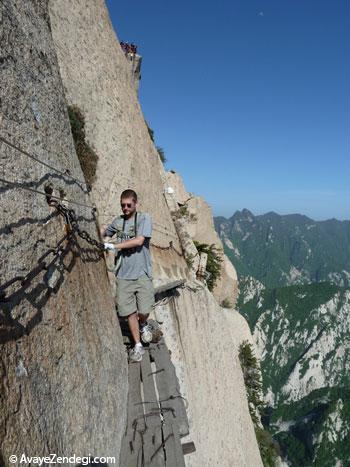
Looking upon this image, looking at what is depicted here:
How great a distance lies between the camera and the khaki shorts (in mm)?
9016

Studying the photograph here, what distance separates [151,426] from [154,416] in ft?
0.85

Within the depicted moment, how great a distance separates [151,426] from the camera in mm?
7434

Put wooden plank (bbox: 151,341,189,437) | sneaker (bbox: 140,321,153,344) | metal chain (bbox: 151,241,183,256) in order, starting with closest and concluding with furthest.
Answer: wooden plank (bbox: 151,341,189,437) < sneaker (bbox: 140,321,153,344) < metal chain (bbox: 151,241,183,256)

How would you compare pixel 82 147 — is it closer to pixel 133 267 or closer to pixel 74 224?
pixel 133 267

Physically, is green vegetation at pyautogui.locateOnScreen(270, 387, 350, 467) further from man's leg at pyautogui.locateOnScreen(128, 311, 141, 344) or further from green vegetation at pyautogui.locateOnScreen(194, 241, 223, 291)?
man's leg at pyautogui.locateOnScreen(128, 311, 141, 344)

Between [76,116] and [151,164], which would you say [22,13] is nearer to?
[76,116]

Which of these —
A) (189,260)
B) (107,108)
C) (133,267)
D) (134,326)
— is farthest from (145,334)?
(189,260)

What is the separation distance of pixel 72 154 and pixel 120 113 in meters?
9.31

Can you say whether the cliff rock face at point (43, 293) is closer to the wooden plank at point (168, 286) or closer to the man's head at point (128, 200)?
the man's head at point (128, 200)

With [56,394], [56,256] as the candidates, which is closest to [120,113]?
[56,256]

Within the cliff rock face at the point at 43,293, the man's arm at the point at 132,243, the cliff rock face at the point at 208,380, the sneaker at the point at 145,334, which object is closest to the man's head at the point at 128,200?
the man's arm at the point at 132,243

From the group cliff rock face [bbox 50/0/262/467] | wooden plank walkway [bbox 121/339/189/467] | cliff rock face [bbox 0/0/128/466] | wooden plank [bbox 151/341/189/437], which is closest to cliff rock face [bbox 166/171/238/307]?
cliff rock face [bbox 50/0/262/467]

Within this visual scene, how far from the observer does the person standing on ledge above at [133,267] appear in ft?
28.3

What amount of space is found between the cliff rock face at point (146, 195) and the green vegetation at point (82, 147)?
0.34 m
